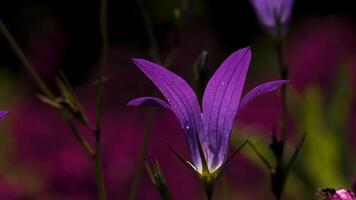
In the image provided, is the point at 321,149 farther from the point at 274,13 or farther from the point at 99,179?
the point at 99,179

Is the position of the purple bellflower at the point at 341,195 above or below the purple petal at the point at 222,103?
below

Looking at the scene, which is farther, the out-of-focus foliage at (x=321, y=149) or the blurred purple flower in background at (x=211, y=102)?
the out-of-focus foliage at (x=321, y=149)

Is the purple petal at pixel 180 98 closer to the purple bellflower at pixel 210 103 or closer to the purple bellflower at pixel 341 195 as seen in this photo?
the purple bellflower at pixel 210 103

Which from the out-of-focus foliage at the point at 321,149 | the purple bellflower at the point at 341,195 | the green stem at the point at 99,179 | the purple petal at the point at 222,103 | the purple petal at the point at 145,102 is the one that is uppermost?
the purple petal at the point at 145,102

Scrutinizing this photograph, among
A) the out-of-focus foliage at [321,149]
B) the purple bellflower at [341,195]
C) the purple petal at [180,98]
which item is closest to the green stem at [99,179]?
the purple petal at [180,98]

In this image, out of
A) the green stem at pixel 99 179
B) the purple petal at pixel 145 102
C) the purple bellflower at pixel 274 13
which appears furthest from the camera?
the purple bellflower at pixel 274 13

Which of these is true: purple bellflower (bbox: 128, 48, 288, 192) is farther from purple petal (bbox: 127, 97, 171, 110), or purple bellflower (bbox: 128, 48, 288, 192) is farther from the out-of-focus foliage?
the out-of-focus foliage

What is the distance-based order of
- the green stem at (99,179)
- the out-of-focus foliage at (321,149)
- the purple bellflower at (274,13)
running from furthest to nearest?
the out-of-focus foliage at (321,149) < the purple bellflower at (274,13) < the green stem at (99,179)

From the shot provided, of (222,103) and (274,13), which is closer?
(222,103)

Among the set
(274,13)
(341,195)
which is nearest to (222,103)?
(341,195)
